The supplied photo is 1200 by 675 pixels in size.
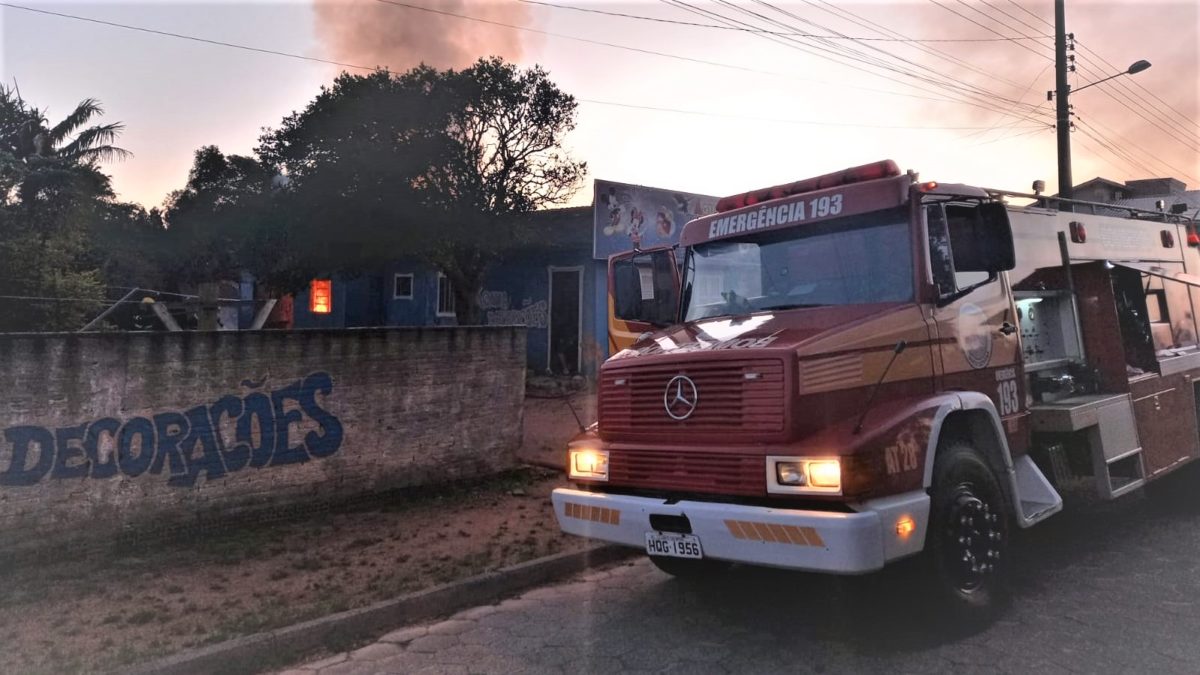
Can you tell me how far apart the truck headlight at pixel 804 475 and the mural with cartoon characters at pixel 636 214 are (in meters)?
13.8

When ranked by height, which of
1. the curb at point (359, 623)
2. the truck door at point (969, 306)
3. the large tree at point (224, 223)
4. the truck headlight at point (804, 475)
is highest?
the large tree at point (224, 223)

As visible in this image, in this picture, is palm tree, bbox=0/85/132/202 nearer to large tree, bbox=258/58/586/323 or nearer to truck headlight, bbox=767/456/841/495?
large tree, bbox=258/58/586/323

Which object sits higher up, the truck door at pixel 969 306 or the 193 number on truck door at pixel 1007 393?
the truck door at pixel 969 306

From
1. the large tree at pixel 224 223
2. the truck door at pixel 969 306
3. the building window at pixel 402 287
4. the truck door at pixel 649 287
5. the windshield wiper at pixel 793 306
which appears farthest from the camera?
the building window at pixel 402 287

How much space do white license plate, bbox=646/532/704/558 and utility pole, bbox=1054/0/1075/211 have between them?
16634 mm

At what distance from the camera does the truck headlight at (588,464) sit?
503 centimetres

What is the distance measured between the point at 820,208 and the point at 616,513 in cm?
245

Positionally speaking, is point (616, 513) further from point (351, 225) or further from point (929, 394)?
point (351, 225)

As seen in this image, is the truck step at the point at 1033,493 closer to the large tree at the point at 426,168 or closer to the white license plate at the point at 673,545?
the white license plate at the point at 673,545

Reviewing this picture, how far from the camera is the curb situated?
4480 millimetres

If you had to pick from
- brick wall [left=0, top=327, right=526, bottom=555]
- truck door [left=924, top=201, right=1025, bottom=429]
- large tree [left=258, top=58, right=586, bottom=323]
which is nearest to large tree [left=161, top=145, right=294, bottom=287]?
large tree [left=258, top=58, right=586, bottom=323]

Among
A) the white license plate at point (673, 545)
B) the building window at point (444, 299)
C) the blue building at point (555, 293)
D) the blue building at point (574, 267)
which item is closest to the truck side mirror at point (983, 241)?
the white license plate at point (673, 545)

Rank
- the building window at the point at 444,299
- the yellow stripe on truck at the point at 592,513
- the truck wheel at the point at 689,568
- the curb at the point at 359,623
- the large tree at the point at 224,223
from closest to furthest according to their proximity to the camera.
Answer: the curb at the point at 359,623 < the yellow stripe on truck at the point at 592,513 < the truck wheel at the point at 689,568 < the large tree at the point at 224,223 < the building window at the point at 444,299

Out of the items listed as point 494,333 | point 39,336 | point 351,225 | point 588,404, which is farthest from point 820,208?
point 351,225
